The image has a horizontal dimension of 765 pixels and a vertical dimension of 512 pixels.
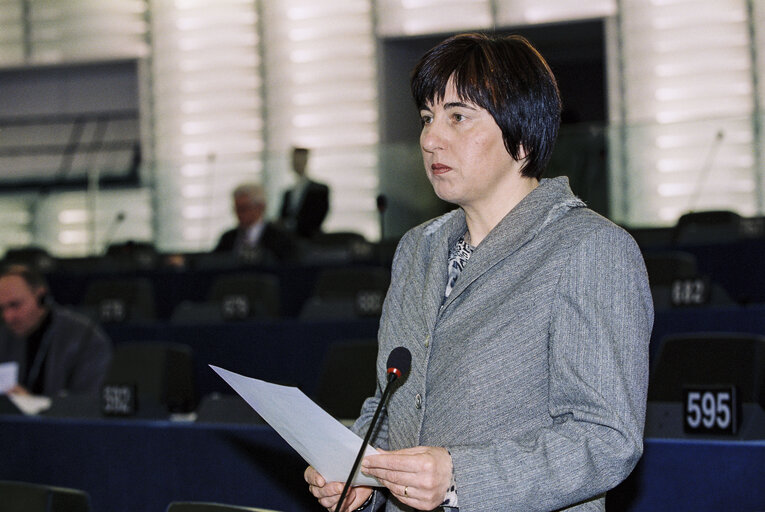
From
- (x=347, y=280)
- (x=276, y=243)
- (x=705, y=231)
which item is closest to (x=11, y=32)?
(x=276, y=243)

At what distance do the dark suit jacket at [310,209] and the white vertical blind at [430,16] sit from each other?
2597 millimetres

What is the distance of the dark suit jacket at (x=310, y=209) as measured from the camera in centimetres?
805

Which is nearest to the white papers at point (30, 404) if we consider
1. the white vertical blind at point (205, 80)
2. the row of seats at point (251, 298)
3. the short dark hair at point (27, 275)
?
the short dark hair at point (27, 275)

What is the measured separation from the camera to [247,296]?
5344 millimetres

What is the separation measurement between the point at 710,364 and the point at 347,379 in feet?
3.87

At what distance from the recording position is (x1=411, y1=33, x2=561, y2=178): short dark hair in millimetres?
1422

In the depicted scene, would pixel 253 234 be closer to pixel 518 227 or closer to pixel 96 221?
pixel 96 221

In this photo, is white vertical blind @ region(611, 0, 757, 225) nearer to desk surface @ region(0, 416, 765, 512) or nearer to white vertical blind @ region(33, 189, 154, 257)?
white vertical blind @ region(33, 189, 154, 257)

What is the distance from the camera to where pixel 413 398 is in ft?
4.77

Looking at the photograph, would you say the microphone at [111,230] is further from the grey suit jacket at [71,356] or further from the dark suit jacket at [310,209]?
the grey suit jacket at [71,356]

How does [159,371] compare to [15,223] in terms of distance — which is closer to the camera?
[159,371]

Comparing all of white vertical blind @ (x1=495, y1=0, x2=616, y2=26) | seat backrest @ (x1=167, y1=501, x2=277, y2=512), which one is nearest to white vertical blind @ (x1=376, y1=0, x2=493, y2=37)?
white vertical blind @ (x1=495, y1=0, x2=616, y2=26)

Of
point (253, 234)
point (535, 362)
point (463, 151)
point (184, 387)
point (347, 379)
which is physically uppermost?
point (463, 151)

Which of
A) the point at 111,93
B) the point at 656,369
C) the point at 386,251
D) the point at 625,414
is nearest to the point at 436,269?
the point at 625,414
